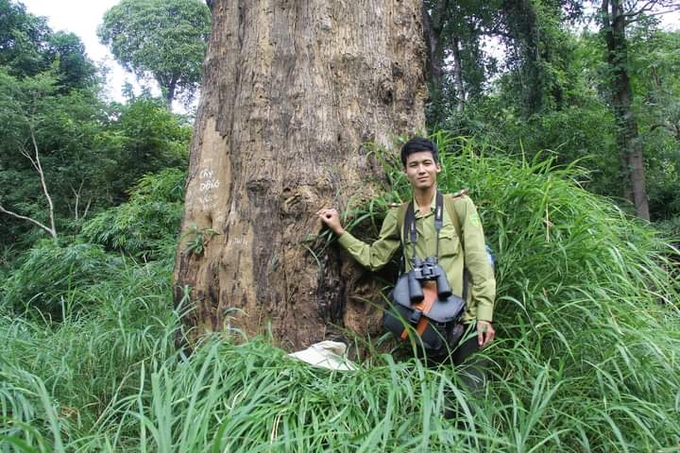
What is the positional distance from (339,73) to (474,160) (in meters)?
0.88

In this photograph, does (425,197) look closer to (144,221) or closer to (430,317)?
(430,317)

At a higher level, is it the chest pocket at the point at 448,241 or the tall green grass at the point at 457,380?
the chest pocket at the point at 448,241

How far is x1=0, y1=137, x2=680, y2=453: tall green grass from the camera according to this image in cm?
169

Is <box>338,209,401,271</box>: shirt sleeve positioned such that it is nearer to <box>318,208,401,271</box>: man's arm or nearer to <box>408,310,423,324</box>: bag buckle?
<box>318,208,401,271</box>: man's arm

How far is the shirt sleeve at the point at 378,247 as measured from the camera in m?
2.51

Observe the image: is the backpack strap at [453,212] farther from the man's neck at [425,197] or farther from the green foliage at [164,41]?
the green foliage at [164,41]

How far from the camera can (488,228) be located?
2.66m

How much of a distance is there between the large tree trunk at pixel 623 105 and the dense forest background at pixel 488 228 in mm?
42

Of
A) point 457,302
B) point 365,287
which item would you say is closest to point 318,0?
point 365,287

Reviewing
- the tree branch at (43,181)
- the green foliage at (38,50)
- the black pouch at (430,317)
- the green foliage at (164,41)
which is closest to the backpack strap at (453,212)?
the black pouch at (430,317)

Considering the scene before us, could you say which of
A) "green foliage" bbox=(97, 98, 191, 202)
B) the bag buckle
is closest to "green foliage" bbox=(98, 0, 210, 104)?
"green foliage" bbox=(97, 98, 191, 202)

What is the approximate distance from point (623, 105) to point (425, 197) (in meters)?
9.38

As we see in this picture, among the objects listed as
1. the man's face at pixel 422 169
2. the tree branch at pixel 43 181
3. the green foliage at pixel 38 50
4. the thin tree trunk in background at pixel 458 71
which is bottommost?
the man's face at pixel 422 169

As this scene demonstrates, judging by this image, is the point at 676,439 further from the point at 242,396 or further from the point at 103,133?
the point at 103,133
